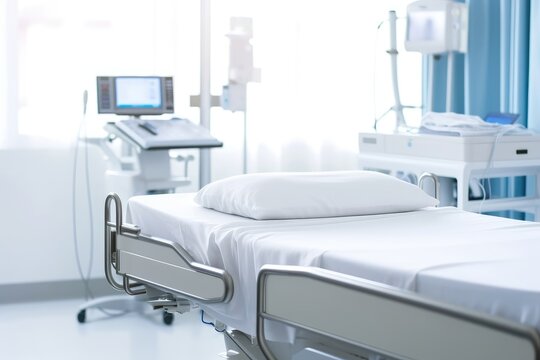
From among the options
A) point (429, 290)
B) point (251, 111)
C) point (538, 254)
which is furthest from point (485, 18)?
point (429, 290)

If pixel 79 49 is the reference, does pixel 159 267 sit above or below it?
below

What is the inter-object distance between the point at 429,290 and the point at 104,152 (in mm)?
2976

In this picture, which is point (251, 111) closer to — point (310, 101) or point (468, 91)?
point (310, 101)

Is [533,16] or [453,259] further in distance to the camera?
[533,16]

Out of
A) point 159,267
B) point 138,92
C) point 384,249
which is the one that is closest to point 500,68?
point 138,92

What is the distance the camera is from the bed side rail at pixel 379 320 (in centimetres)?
172

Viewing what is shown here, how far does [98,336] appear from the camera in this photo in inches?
166

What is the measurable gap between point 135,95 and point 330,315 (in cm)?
267

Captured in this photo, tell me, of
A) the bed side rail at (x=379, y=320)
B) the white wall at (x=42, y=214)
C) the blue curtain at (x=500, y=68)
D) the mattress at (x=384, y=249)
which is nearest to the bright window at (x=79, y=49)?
the white wall at (x=42, y=214)

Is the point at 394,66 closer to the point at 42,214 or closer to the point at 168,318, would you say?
the point at 168,318

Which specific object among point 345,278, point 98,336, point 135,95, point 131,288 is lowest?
point 98,336

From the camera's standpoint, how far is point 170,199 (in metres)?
3.21

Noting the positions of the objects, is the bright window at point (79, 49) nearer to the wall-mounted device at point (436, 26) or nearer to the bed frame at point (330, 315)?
the wall-mounted device at point (436, 26)

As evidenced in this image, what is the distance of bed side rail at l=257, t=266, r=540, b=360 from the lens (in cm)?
172
